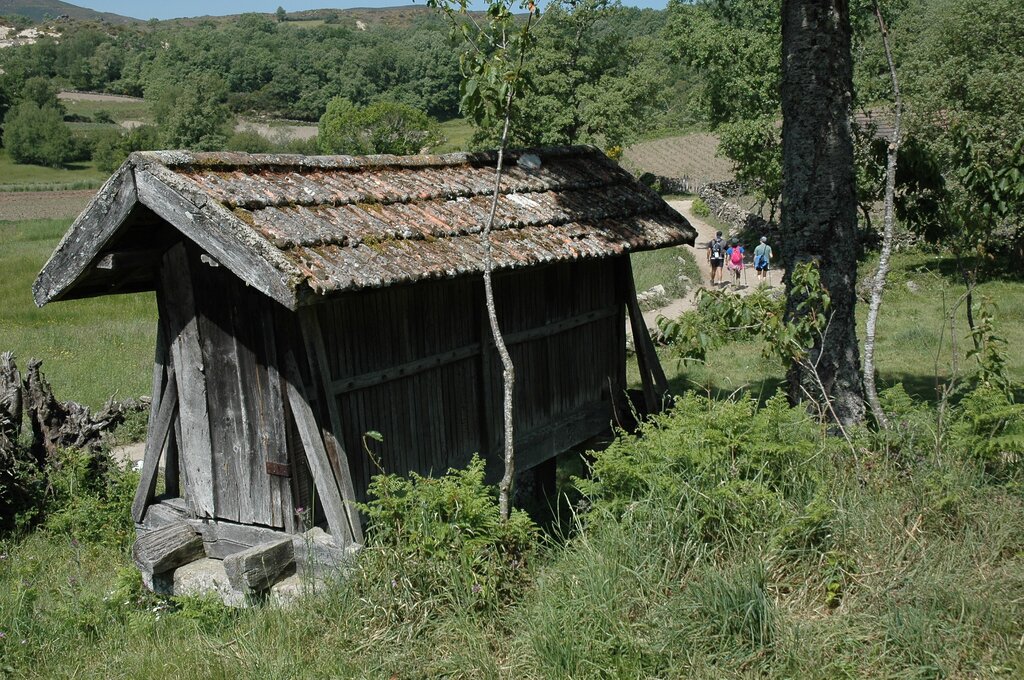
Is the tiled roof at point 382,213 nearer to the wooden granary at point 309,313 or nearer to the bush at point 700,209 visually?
the wooden granary at point 309,313

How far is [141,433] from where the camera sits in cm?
1157

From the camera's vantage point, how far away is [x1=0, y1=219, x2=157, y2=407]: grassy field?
45.5ft

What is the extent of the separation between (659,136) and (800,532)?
6380 centimetres

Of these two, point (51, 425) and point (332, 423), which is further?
point (51, 425)

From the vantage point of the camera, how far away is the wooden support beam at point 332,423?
5508 millimetres

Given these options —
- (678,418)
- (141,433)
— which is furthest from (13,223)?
(678,418)

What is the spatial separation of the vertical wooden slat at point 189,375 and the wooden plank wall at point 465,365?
974 millimetres

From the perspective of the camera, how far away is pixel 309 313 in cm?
548

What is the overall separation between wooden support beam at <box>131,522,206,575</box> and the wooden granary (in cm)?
2

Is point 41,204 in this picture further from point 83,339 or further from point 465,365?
point 465,365

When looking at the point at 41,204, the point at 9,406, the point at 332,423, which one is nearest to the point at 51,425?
the point at 9,406

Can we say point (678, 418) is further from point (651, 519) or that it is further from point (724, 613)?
point (724, 613)

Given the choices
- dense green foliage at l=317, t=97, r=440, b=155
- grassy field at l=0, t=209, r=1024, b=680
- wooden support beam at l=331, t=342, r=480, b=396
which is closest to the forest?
grassy field at l=0, t=209, r=1024, b=680

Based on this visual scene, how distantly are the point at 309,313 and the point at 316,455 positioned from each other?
871mm
